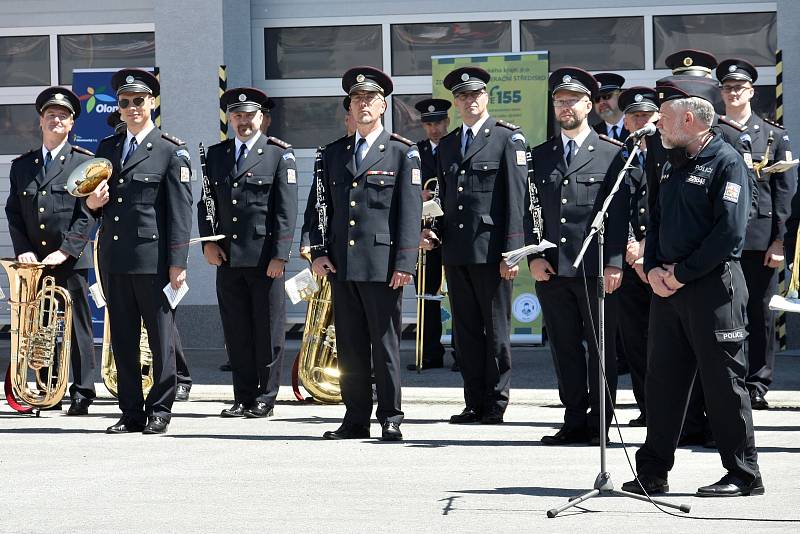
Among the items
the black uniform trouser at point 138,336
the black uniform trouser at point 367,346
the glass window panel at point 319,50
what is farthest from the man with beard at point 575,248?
the glass window panel at point 319,50

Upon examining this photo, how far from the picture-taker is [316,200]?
938cm

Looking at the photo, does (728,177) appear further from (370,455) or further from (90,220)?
(90,220)

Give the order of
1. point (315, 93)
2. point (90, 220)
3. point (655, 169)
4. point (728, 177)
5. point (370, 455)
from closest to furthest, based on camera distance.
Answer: point (728, 177), point (655, 169), point (370, 455), point (90, 220), point (315, 93)

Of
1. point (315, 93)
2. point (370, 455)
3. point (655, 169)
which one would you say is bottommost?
point (370, 455)

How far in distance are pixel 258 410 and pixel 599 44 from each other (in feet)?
19.5

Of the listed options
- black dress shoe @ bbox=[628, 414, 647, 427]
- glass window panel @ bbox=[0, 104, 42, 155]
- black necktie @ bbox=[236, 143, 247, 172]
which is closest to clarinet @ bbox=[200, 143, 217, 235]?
black necktie @ bbox=[236, 143, 247, 172]

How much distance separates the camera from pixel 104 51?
15008 mm

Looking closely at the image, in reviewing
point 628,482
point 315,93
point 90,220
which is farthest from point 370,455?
point 315,93

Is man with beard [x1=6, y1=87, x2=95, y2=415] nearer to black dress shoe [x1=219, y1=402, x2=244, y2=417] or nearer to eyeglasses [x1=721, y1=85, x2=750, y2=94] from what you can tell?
black dress shoe [x1=219, y1=402, x2=244, y2=417]

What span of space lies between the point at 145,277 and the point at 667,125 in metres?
3.82

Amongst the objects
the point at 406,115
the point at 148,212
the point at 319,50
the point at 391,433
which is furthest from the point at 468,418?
the point at 319,50

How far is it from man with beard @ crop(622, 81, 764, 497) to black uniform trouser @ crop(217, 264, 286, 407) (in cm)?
366

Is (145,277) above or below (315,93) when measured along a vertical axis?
below

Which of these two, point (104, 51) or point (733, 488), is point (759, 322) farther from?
point (104, 51)
